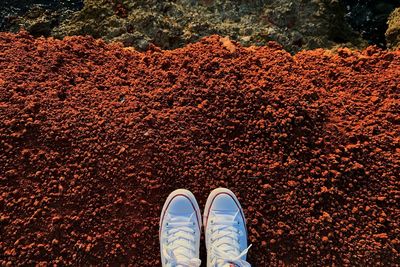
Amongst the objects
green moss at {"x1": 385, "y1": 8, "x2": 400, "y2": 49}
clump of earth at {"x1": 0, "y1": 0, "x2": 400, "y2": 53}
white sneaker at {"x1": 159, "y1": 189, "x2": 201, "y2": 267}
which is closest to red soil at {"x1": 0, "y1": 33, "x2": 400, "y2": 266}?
white sneaker at {"x1": 159, "y1": 189, "x2": 201, "y2": 267}

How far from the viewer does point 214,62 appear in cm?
228

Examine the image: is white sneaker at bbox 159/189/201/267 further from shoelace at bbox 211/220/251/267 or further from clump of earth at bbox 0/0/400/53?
clump of earth at bbox 0/0/400/53

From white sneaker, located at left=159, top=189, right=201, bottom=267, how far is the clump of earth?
1.04m

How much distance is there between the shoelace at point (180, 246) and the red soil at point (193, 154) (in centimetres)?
9

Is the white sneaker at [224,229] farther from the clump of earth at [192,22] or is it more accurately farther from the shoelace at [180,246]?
the clump of earth at [192,22]

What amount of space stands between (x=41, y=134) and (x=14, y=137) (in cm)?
14

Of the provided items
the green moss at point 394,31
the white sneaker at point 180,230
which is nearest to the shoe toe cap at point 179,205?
the white sneaker at point 180,230

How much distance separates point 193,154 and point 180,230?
0.40m

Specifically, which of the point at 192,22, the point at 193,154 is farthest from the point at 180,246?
the point at 192,22

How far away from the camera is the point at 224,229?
6.93 feet

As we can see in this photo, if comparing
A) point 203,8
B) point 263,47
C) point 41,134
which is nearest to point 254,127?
point 263,47

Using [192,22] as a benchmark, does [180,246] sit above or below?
below

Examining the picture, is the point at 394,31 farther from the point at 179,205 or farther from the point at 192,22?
the point at 179,205

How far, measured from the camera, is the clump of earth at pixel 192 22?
257cm
